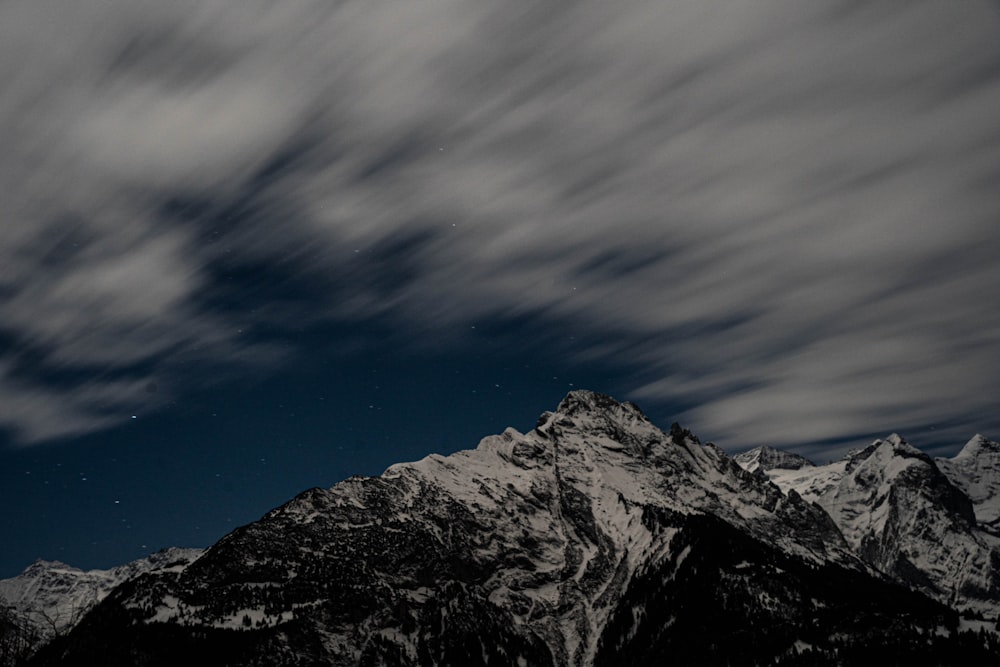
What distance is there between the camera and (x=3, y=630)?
60156 millimetres

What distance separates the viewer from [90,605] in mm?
66250

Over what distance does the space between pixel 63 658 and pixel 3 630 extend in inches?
206

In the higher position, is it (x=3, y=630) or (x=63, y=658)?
(x=3, y=630)

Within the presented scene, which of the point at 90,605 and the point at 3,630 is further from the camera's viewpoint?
the point at 90,605

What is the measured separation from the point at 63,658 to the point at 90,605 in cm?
420

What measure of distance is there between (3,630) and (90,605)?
6.89 meters
